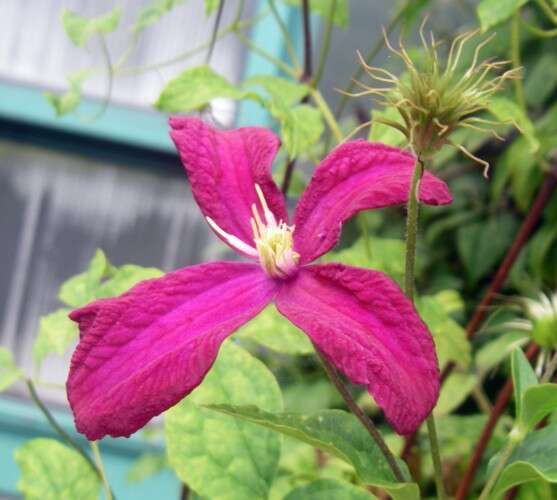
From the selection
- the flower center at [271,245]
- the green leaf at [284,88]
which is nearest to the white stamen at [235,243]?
the flower center at [271,245]

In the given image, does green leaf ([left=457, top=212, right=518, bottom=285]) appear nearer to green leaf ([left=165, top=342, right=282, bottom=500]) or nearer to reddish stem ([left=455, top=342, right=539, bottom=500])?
reddish stem ([left=455, top=342, right=539, bottom=500])

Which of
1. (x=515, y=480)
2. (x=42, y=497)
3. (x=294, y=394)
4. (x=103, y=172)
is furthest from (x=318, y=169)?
(x=103, y=172)

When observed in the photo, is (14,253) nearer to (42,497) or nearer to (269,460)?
(42,497)

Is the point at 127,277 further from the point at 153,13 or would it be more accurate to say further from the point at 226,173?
the point at 153,13

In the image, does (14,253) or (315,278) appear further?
(14,253)

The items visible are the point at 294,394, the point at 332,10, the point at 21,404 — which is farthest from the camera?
the point at 21,404

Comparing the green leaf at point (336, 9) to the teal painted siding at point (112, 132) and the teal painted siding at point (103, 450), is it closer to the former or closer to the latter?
the teal painted siding at point (112, 132)

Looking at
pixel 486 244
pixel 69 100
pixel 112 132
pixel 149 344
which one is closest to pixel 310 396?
pixel 486 244
